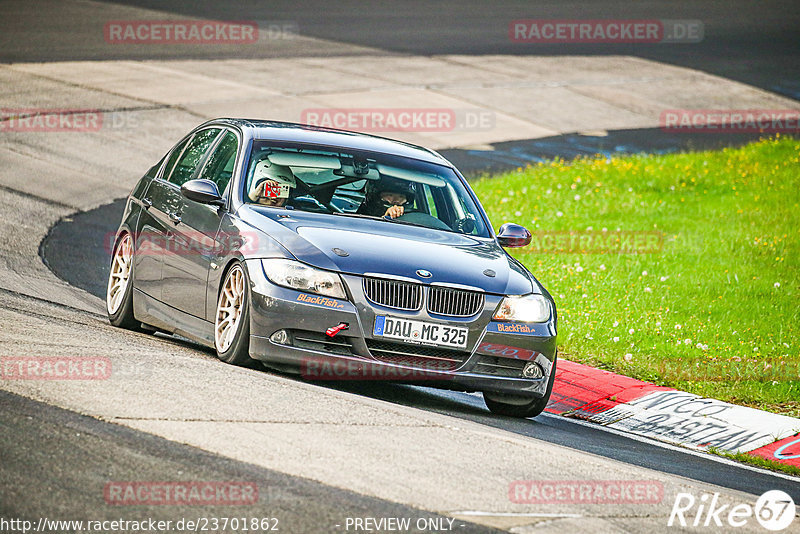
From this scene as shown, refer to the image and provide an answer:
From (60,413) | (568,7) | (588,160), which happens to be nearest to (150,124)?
(588,160)

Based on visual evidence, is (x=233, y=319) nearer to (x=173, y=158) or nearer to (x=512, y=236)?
(x=512, y=236)

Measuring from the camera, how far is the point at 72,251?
43.4 feet

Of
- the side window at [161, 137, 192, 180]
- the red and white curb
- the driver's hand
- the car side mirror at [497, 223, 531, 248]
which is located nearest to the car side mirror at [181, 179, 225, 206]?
the driver's hand

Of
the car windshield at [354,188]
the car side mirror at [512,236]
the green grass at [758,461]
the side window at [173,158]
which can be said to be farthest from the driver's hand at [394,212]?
the green grass at [758,461]

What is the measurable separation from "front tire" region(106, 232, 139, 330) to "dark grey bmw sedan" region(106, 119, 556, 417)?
0.08 feet

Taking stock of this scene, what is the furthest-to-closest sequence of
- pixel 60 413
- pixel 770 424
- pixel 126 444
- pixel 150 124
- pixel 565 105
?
pixel 565 105 < pixel 150 124 < pixel 770 424 < pixel 60 413 < pixel 126 444

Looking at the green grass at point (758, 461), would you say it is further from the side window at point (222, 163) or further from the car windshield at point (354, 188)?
the side window at point (222, 163)

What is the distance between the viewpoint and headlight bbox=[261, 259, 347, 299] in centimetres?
746

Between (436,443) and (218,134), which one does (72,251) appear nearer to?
(218,134)

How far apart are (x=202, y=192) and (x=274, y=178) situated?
56 cm

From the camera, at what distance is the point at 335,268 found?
7.49 meters

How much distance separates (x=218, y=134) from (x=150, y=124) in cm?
1187

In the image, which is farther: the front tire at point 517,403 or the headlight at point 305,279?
the front tire at point 517,403

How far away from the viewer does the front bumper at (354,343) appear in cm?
743
